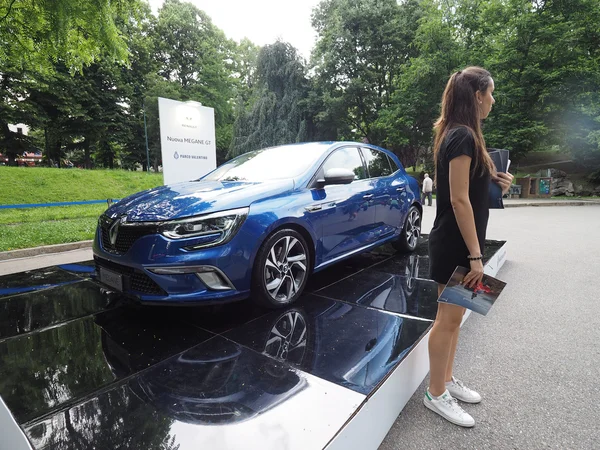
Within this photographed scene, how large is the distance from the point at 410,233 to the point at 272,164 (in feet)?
7.67

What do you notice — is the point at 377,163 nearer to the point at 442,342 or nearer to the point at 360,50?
the point at 442,342

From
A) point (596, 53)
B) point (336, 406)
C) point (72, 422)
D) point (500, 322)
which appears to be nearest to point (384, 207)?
point (500, 322)

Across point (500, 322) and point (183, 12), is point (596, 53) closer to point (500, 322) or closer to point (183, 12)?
point (500, 322)

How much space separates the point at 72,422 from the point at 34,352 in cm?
Result: 88

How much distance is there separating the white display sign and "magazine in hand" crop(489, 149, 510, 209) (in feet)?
22.5

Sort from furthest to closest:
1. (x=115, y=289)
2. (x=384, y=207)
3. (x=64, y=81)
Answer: (x=64, y=81) → (x=384, y=207) → (x=115, y=289)

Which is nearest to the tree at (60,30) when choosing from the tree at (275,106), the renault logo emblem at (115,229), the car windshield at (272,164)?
the car windshield at (272,164)

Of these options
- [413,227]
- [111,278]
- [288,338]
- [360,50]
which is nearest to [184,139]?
[413,227]

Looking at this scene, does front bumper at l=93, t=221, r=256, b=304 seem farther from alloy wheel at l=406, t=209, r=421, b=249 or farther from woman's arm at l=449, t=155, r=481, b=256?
alloy wheel at l=406, t=209, r=421, b=249

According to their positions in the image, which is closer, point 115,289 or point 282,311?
point 115,289

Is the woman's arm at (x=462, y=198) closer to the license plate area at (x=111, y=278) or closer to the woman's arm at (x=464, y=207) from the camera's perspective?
the woman's arm at (x=464, y=207)

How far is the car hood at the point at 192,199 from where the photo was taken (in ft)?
7.99

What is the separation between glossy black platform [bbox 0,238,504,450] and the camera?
1.47 metres

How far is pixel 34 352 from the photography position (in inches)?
82.7
